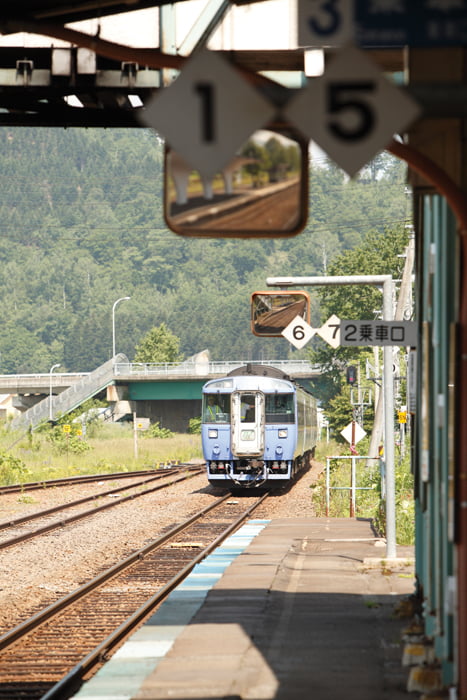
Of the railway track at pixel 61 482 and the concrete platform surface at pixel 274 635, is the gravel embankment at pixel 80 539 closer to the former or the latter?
the railway track at pixel 61 482

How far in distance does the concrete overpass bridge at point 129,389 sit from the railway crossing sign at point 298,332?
53.2 m

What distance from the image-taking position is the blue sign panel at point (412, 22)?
568 cm

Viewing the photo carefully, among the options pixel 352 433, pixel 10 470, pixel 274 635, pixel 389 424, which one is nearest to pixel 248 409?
pixel 352 433

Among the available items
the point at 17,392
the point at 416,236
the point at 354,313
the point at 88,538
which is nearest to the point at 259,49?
the point at 416,236

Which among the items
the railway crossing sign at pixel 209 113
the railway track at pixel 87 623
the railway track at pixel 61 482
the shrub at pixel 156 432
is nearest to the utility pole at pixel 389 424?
the railway track at pixel 87 623

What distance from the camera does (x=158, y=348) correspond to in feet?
420

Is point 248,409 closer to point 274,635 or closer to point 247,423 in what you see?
point 247,423

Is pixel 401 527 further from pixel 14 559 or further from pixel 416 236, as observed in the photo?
pixel 416 236

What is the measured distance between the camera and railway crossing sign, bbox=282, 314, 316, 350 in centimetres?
1744

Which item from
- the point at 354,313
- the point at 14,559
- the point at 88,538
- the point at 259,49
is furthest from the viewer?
the point at 354,313

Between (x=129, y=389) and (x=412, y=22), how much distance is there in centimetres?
8077

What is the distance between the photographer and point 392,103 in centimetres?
480

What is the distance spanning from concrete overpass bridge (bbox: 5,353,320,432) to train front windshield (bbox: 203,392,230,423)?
41.6 metres

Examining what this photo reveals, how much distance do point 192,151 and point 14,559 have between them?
43.8ft
